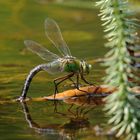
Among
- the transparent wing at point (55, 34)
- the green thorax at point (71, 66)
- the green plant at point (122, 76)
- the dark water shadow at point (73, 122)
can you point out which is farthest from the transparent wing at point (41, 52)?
the green plant at point (122, 76)

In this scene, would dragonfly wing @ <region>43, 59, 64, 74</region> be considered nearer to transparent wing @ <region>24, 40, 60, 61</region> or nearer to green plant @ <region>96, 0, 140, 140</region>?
transparent wing @ <region>24, 40, 60, 61</region>

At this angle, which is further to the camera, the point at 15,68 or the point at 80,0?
the point at 80,0

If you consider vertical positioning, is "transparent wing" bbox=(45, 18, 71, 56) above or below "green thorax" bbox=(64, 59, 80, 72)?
above

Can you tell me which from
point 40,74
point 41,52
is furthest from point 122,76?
point 40,74

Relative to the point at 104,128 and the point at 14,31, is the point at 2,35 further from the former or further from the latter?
the point at 104,128

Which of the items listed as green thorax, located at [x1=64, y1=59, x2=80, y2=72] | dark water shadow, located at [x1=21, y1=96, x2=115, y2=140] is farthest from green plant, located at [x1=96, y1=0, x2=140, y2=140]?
green thorax, located at [x1=64, y1=59, x2=80, y2=72]

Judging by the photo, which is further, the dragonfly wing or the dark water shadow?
the dragonfly wing

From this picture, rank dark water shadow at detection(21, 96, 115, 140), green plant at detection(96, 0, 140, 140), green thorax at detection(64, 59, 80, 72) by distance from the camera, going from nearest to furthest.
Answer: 1. green plant at detection(96, 0, 140, 140)
2. dark water shadow at detection(21, 96, 115, 140)
3. green thorax at detection(64, 59, 80, 72)

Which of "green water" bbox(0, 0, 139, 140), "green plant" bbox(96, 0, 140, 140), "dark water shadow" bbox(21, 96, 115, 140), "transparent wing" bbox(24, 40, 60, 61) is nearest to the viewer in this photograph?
"green plant" bbox(96, 0, 140, 140)

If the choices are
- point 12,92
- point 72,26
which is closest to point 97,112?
point 12,92
